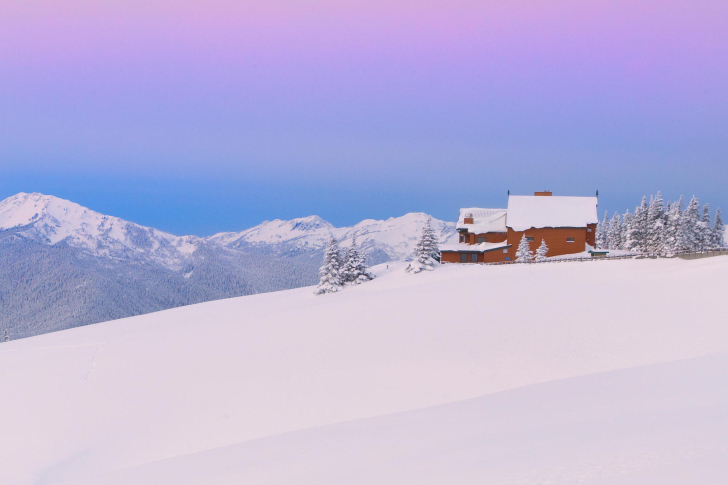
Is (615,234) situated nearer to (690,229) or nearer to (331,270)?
(690,229)

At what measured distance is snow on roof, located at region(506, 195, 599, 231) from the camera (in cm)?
4991

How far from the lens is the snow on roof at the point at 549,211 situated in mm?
49906

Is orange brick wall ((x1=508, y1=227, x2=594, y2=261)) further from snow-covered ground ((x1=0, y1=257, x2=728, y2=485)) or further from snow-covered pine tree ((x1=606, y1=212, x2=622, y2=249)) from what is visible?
snow-covered pine tree ((x1=606, y1=212, x2=622, y2=249))

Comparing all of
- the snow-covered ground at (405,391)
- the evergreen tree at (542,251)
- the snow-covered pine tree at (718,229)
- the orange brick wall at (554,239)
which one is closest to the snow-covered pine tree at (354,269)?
the snow-covered ground at (405,391)

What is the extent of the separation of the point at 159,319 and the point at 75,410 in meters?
19.7

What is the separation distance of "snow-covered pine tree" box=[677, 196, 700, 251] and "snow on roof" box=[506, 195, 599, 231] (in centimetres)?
891

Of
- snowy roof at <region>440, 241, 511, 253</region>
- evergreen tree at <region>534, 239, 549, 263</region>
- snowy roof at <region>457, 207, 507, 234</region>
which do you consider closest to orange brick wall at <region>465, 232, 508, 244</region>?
snowy roof at <region>457, 207, 507, 234</region>

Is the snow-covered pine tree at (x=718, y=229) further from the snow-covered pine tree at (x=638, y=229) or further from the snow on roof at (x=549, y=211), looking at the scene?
the snow on roof at (x=549, y=211)

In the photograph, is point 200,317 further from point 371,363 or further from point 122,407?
point 371,363

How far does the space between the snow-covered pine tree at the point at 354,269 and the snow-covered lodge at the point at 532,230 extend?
12.9 m

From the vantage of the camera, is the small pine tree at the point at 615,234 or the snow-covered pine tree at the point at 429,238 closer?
the snow-covered pine tree at the point at 429,238

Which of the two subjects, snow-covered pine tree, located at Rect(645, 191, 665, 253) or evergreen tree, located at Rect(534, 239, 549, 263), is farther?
snow-covered pine tree, located at Rect(645, 191, 665, 253)

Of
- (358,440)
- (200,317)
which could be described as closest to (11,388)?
(200,317)

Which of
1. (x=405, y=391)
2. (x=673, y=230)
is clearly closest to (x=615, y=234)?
(x=673, y=230)
